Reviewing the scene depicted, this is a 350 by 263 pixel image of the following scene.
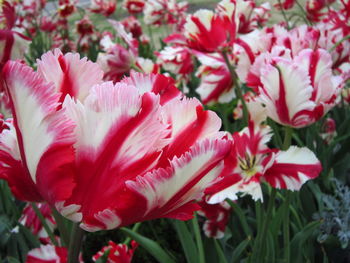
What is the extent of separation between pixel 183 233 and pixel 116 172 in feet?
1.82

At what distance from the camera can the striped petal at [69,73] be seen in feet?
1.20

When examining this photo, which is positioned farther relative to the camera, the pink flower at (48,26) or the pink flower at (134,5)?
the pink flower at (48,26)

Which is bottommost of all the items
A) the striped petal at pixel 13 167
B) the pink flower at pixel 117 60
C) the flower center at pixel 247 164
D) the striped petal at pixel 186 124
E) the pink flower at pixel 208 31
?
the pink flower at pixel 117 60

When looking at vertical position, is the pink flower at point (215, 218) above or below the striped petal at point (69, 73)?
below

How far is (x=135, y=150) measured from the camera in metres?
0.32

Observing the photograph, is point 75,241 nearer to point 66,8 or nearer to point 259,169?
point 259,169

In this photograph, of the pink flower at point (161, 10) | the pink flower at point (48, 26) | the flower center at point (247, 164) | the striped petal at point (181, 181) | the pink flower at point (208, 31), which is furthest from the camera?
the pink flower at point (48, 26)

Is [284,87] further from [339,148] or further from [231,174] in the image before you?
[339,148]

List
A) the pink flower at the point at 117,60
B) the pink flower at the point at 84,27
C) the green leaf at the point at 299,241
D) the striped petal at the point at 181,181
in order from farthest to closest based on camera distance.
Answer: the pink flower at the point at 84,27 → the pink flower at the point at 117,60 → the green leaf at the point at 299,241 → the striped petal at the point at 181,181

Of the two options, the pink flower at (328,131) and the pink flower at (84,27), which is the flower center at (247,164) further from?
the pink flower at (84,27)

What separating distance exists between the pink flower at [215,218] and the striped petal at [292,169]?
0.25 m

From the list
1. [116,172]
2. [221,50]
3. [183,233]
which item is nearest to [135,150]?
[116,172]

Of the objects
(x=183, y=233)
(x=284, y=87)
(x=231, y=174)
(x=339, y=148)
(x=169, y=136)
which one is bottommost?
(x=339, y=148)

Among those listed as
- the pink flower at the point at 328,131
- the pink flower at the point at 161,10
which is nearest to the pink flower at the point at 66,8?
the pink flower at the point at 161,10
